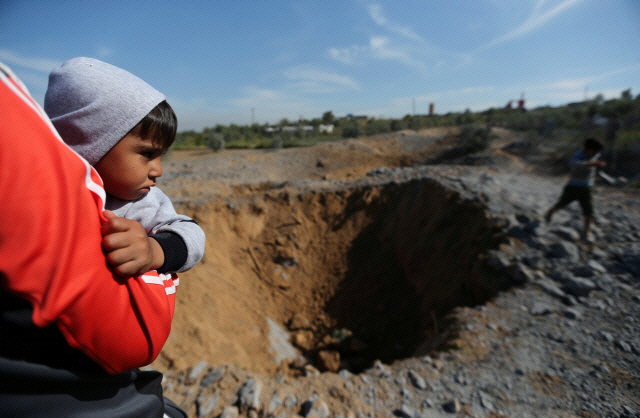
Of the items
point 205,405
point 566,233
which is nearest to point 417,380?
point 205,405

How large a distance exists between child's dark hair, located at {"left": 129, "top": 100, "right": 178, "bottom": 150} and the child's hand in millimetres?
291

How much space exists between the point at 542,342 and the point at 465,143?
1472 centimetres

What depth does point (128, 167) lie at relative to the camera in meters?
0.80

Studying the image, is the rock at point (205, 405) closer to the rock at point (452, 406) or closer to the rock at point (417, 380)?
the rock at point (417, 380)

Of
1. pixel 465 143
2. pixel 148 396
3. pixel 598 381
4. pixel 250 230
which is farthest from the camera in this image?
Result: pixel 465 143

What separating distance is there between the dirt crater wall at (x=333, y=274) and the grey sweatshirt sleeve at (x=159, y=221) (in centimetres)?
271

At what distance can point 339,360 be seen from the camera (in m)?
4.88

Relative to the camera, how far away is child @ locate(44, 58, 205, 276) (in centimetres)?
65

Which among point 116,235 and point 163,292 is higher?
point 116,235

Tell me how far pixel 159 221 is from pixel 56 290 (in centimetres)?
38

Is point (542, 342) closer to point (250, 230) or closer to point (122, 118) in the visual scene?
point (122, 118)

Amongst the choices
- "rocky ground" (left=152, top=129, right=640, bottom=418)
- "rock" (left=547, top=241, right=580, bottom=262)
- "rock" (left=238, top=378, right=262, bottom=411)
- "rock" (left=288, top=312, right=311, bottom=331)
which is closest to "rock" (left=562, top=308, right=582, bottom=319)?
"rocky ground" (left=152, top=129, right=640, bottom=418)

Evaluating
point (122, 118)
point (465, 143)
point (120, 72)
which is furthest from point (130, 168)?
point (465, 143)

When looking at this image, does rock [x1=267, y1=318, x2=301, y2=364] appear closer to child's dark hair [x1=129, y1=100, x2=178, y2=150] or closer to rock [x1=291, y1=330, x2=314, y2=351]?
rock [x1=291, y1=330, x2=314, y2=351]
